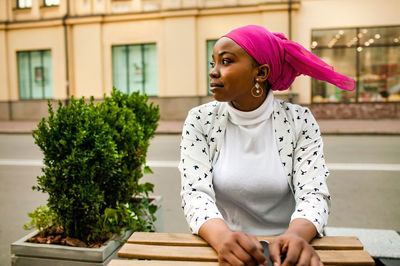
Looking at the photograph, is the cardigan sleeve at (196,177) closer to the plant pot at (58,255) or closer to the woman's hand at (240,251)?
the woman's hand at (240,251)

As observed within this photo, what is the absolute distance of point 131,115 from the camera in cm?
337

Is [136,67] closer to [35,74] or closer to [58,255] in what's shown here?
[35,74]

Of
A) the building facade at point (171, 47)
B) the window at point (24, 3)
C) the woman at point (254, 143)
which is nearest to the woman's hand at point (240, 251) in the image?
the woman at point (254, 143)

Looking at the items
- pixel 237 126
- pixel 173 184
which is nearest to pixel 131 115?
pixel 237 126

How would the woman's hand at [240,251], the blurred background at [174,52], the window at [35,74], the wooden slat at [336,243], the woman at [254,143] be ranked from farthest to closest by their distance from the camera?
1. the window at [35,74]
2. the blurred background at [174,52]
3. the woman at [254,143]
4. the wooden slat at [336,243]
5. the woman's hand at [240,251]

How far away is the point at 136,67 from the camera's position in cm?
1908

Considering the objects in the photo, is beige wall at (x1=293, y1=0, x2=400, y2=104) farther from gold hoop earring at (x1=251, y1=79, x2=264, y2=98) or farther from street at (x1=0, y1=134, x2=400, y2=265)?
gold hoop earring at (x1=251, y1=79, x2=264, y2=98)

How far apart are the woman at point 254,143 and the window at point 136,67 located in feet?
56.1

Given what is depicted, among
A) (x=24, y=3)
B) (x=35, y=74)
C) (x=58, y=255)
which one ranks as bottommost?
(x=58, y=255)

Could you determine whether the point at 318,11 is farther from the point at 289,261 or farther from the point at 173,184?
the point at 289,261

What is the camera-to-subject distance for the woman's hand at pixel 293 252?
1357 mm

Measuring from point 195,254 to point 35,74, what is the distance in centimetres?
2100

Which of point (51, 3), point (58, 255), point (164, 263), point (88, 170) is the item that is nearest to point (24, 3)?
point (51, 3)

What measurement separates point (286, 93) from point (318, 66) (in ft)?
50.8
